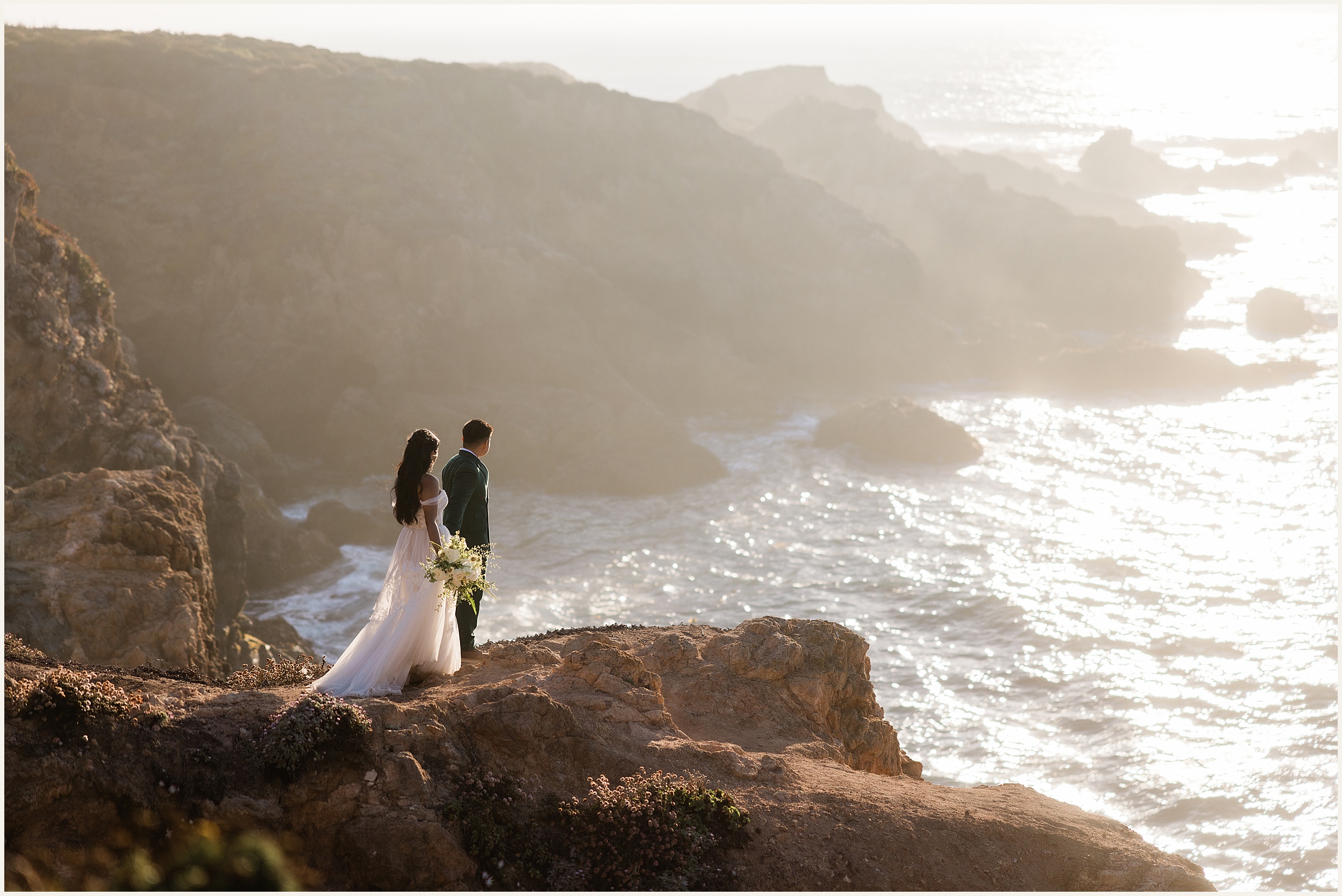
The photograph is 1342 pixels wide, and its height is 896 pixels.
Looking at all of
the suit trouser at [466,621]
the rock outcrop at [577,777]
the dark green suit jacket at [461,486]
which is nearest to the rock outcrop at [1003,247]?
the rock outcrop at [577,777]

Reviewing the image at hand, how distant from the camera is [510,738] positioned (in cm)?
805

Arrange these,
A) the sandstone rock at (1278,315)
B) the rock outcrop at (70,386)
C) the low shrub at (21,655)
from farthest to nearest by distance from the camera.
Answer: the sandstone rock at (1278,315) → the rock outcrop at (70,386) → the low shrub at (21,655)

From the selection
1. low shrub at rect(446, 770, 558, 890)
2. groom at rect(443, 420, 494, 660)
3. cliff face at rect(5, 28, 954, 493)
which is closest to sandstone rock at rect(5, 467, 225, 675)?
groom at rect(443, 420, 494, 660)

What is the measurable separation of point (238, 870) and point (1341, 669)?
2768 centimetres

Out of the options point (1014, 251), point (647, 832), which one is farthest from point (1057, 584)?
point (1014, 251)

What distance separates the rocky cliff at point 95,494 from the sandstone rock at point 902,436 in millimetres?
22221

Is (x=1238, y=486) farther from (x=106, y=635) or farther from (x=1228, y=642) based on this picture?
(x=106, y=635)

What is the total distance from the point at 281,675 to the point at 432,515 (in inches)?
99.5

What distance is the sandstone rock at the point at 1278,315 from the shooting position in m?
54.2

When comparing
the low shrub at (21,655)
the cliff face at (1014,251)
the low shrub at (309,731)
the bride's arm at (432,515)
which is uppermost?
the cliff face at (1014,251)

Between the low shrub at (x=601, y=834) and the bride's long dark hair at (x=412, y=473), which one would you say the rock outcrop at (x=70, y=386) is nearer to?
the bride's long dark hair at (x=412, y=473)

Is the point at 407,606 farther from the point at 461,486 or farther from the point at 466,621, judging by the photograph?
the point at 466,621

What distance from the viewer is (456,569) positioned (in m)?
8.58

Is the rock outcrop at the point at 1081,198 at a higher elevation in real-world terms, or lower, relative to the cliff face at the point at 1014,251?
higher
